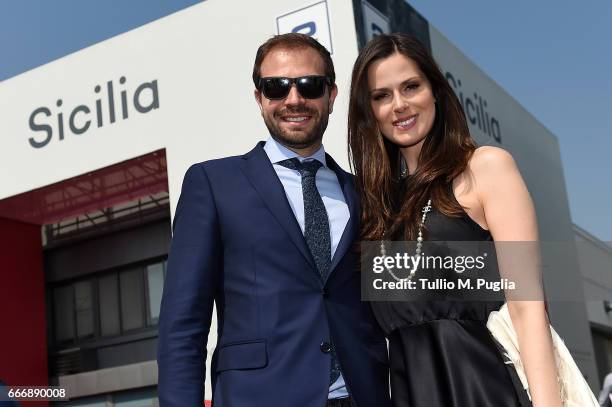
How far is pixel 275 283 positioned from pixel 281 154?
1.70 feet

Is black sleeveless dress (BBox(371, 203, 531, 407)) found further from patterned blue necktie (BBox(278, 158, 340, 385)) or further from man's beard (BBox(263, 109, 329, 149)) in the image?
man's beard (BBox(263, 109, 329, 149))

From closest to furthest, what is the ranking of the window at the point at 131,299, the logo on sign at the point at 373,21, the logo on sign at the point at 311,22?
the logo on sign at the point at 311,22 < the logo on sign at the point at 373,21 < the window at the point at 131,299

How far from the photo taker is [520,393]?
2.47 meters

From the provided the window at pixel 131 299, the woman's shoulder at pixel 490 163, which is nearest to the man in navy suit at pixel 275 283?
the woman's shoulder at pixel 490 163

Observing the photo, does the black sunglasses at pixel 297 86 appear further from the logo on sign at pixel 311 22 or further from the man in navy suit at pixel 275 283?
the logo on sign at pixel 311 22

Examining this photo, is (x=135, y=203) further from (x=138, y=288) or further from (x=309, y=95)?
(x=309, y=95)

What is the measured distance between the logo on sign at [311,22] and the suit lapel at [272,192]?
713 cm

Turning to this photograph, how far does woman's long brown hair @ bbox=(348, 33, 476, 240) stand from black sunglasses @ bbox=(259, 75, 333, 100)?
226mm

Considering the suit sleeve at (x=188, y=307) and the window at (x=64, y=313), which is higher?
the window at (x=64, y=313)

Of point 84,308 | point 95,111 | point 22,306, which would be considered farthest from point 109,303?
point 95,111

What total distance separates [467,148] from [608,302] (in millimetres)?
27832

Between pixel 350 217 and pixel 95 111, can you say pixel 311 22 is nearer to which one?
pixel 95 111

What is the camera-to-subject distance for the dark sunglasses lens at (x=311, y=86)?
2787 mm

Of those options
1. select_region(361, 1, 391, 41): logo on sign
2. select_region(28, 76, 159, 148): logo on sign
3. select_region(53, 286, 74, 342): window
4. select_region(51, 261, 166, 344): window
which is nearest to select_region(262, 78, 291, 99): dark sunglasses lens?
select_region(361, 1, 391, 41): logo on sign
